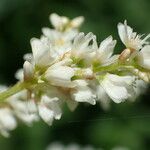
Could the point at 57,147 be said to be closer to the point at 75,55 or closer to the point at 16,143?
the point at 16,143

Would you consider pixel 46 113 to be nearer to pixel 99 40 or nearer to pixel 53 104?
pixel 53 104

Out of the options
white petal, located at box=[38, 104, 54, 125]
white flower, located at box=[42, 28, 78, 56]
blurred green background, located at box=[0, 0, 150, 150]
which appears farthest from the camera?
blurred green background, located at box=[0, 0, 150, 150]

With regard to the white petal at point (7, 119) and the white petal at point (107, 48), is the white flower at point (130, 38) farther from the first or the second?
the white petal at point (7, 119)

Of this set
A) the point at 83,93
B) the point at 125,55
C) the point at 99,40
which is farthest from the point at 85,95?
the point at 99,40

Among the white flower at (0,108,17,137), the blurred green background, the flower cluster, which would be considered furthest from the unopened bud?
the blurred green background

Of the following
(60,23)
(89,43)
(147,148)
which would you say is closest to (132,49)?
(89,43)

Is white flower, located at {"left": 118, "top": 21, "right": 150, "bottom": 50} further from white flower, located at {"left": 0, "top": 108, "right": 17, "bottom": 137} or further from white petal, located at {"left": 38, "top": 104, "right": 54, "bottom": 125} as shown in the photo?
white flower, located at {"left": 0, "top": 108, "right": 17, "bottom": 137}
